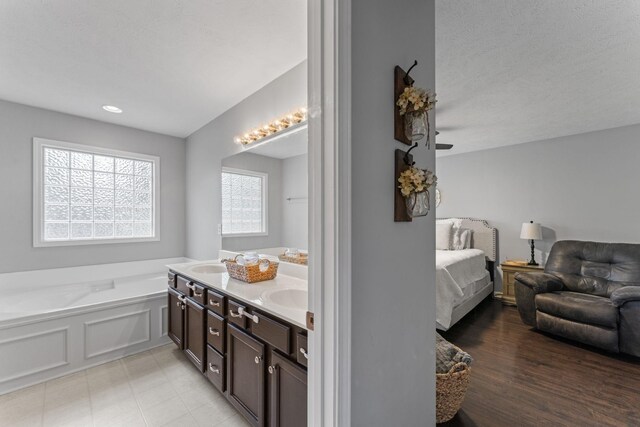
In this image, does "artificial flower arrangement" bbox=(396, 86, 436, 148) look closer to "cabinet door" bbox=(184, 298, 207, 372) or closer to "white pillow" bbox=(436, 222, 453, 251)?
"cabinet door" bbox=(184, 298, 207, 372)

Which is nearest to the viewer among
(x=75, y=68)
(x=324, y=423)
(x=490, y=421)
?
(x=324, y=423)

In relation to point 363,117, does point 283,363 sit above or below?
below

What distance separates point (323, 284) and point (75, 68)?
9.00ft

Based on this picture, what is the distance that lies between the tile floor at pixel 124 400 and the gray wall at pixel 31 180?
4.71 ft

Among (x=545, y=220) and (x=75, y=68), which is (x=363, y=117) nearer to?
(x=75, y=68)

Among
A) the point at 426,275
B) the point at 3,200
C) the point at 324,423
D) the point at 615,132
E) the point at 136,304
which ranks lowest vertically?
the point at 136,304

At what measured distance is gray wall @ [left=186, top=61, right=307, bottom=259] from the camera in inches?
93.4

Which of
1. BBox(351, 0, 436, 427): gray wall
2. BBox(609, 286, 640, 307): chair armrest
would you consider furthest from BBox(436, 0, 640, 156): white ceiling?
BBox(609, 286, 640, 307): chair armrest

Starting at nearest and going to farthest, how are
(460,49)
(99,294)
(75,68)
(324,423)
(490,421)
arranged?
(324,423)
(490,421)
(460,49)
(75,68)
(99,294)

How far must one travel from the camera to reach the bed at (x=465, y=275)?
2.87 metres

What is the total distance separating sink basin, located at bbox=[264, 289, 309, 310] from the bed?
156 cm

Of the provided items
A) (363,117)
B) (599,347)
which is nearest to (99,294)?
(363,117)

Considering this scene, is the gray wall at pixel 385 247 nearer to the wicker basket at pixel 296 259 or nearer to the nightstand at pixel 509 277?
the wicker basket at pixel 296 259

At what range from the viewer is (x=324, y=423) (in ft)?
2.96
